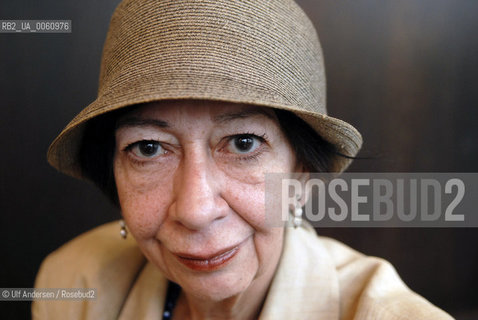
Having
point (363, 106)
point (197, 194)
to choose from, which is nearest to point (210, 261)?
point (197, 194)

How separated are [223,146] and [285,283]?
1.44ft

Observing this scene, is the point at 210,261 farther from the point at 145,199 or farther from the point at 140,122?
the point at 140,122

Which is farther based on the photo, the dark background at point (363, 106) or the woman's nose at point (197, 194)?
the dark background at point (363, 106)

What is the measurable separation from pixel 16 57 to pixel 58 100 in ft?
0.70

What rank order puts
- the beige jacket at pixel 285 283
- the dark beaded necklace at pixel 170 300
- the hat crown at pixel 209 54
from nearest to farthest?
the hat crown at pixel 209 54 < the beige jacket at pixel 285 283 < the dark beaded necklace at pixel 170 300

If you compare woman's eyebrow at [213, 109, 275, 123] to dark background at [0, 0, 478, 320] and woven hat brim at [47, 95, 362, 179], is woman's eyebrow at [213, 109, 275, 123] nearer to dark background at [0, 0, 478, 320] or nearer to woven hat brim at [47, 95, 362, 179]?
woven hat brim at [47, 95, 362, 179]

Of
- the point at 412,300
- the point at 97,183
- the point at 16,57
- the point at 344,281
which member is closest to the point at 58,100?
the point at 16,57

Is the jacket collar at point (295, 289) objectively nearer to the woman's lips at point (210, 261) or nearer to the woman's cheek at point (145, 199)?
the woman's lips at point (210, 261)

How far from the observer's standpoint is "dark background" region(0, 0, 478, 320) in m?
1.28

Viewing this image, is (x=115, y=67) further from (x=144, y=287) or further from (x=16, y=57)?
(x=16, y=57)

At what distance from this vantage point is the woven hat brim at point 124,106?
0.76 m

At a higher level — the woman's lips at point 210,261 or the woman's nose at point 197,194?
the woman's nose at point 197,194

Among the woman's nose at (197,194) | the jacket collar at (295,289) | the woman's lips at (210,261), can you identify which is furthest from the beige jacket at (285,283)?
the woman's nose at (197,194)

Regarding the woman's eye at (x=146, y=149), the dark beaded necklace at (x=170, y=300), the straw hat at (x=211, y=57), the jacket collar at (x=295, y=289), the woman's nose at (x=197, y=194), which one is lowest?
the dark beaded necklace at (x=170, y=300)
